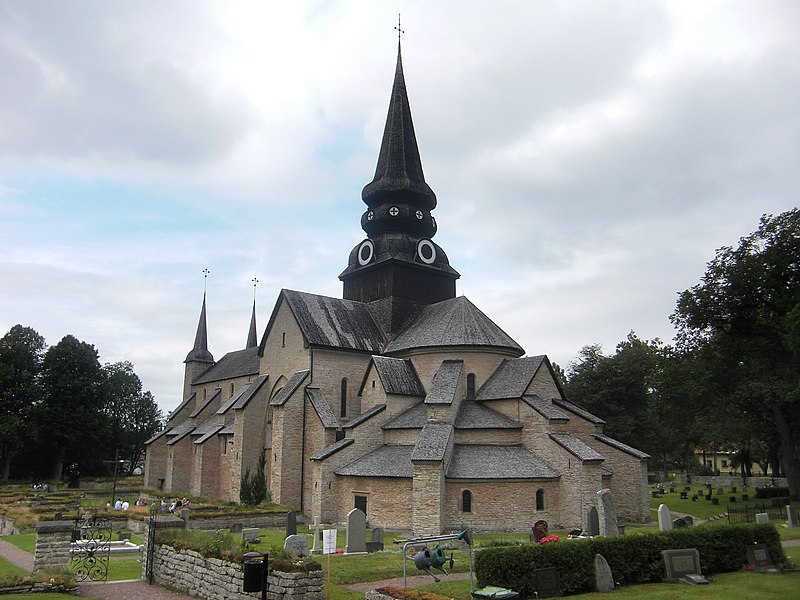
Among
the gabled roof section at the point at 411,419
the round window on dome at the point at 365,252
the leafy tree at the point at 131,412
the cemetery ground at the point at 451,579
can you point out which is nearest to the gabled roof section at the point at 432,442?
the gabled roof section at the point at 411,419

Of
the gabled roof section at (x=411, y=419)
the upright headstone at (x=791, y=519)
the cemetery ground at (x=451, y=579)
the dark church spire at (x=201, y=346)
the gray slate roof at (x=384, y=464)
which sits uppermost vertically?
the dark church spire at (x=201, y=346)

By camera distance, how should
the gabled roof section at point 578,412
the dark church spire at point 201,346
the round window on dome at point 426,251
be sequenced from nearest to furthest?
the gabled roof section at point 578,412, the round window on dome at point 426,251, the dark church spire at point 201,346

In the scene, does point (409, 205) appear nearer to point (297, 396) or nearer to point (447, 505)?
point (297, 396)

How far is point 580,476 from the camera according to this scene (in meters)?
28.1

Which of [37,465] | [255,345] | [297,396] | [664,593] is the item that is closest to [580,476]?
[664,593]

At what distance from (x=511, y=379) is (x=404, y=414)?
21.1ft

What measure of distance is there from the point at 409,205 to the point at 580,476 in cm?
2229

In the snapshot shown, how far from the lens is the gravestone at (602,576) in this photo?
15023mm

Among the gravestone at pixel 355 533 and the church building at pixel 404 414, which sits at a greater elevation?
the church building at pixel 404 414

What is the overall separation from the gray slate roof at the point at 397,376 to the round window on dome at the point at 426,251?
8.62 m

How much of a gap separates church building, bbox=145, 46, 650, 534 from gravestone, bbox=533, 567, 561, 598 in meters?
13.3

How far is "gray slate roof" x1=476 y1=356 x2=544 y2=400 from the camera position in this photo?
3316cm

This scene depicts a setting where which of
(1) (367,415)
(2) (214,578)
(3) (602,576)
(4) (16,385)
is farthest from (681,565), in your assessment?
(4) (16,385)

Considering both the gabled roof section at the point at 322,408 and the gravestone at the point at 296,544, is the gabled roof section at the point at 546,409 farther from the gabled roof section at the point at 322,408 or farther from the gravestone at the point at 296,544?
the gravestone at the point at 296,544
